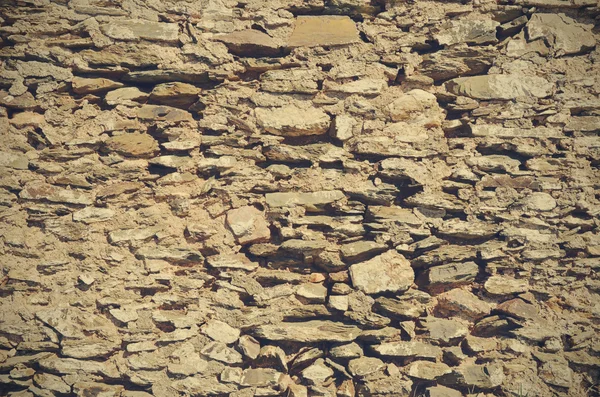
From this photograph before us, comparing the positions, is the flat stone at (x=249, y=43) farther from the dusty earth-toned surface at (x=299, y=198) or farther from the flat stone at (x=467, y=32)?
the flat stone at (x=467, y=32)

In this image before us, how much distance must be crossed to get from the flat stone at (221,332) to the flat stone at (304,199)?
3.03 ft

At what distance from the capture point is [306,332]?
3.63 metres

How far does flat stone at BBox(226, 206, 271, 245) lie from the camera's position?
3715mm

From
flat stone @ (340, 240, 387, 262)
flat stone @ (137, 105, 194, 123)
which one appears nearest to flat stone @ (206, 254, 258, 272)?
flat stone @ (340, 240, 387, 262)

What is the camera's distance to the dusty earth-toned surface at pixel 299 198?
3.62 metres

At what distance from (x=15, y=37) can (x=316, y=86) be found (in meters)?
2.21

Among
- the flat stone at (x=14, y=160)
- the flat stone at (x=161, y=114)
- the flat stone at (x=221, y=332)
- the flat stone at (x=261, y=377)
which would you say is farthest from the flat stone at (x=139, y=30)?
the flat stone at (x=261, y=377)

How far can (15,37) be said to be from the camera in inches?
145

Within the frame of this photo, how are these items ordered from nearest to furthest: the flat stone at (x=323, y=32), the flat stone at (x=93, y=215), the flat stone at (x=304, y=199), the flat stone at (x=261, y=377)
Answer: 1. the flat stone at (x=261, y=377)
2. the flat stone at (x=93, y=215)
3. the flat stone at (x=304, y=199)
4. the flat stone at (x=323, y=32)

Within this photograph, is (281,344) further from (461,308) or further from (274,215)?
Result: (461,308)

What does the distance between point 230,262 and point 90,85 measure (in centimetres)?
166

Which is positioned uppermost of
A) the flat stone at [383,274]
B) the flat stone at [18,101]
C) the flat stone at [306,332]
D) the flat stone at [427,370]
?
the flat stone at [18,101]

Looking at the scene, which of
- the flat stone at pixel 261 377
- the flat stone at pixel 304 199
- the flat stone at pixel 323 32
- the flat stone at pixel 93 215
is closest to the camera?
the flat stone at pixel 261 377

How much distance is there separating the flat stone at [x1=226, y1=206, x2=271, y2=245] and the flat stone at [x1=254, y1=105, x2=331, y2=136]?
63 centimetres
